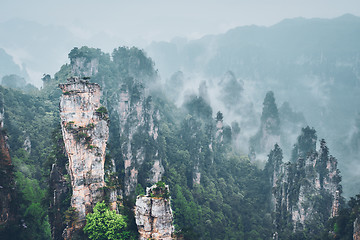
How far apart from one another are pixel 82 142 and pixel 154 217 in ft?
33.7

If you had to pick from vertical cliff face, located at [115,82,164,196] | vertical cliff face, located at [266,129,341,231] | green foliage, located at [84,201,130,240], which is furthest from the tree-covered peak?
green foliage, located at [84,201,130,240]

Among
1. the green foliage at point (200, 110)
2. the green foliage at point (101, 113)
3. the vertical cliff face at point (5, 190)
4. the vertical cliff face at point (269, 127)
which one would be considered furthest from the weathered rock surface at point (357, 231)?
the vertical cliff face at point (269, 127)

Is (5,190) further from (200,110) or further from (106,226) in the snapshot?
(200,110)

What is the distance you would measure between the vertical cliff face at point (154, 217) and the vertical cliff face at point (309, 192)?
31576 millimetres

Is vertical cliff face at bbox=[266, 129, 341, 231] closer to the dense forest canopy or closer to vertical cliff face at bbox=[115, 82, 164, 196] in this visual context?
the dense forest canopy

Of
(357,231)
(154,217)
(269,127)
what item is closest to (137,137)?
(154,217)

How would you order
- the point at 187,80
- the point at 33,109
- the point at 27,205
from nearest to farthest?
the point at 27,205 < the point at 33,109 < the point at 187,80

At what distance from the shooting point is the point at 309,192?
46688 mm

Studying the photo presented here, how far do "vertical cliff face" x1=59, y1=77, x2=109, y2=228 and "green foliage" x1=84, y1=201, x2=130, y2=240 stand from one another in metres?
1.94

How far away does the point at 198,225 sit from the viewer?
48.0 metres

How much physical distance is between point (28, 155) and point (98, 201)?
21741 mm

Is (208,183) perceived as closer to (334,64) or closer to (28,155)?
(28,155)

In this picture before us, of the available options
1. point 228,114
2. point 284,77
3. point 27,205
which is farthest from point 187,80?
point 27,205

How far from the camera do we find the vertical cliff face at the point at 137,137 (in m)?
52.2
